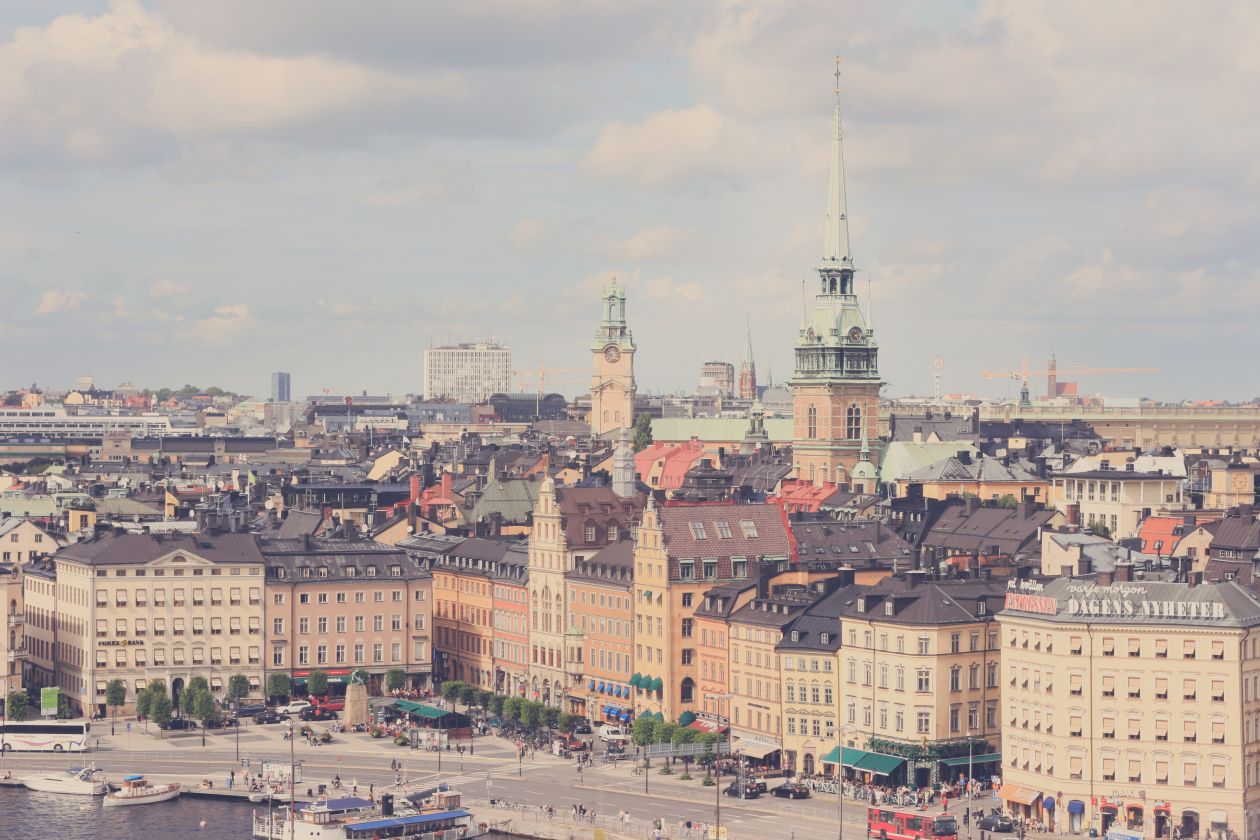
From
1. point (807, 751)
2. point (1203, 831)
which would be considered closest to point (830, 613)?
point (807, 751)

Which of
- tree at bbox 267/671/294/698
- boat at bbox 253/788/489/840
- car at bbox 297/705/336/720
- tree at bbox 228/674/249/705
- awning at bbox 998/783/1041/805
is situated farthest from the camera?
tree at bbox 267/671/294/698

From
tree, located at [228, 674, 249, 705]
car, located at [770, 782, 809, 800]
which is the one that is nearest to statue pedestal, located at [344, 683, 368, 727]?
tree, located at [228, 674, 249, 705]

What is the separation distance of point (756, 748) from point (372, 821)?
88.3 feet

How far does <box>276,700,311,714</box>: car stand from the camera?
176375 millimetres

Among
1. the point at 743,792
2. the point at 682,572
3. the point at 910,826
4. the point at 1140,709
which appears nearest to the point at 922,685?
the point at 743,792

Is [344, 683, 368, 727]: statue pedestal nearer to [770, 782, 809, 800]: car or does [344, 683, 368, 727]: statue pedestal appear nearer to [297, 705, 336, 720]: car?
[297, 705, 336, 720]: car

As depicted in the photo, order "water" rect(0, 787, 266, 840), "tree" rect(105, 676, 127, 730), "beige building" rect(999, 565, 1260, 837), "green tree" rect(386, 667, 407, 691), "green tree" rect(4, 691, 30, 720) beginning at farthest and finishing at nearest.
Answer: "green tree" rect(386, 667, 407, 691), "tree" rect(105, 676, 127, 730), "green tree" rect(4, 691, 30, 720), "water" rect(0, 787, 266, 840), "beige building" rect(999, 565, 1260, 837)

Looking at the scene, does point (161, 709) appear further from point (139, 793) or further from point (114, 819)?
point (114, 819)

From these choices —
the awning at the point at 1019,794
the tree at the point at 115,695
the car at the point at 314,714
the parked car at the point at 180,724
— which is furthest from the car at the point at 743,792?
the tree at the point at 115,695

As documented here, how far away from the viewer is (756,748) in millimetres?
151625

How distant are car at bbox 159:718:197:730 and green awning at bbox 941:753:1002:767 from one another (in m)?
57.3

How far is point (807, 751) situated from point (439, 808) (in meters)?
23.9

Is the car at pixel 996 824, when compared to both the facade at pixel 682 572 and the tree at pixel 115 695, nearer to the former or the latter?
the facade at pixel 682 572

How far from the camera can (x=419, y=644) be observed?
189 meters
